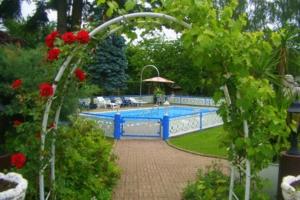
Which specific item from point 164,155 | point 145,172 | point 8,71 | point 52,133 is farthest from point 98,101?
point 52,133

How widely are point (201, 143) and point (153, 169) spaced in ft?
15.5

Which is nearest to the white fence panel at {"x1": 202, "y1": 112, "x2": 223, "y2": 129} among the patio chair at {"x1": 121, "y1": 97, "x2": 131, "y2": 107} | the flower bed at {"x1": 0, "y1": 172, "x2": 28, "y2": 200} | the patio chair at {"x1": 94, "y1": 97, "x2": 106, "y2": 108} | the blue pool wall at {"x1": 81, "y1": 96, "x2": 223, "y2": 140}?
the blue pool wall at {"x1": 81, "y1": 96, "x2": 223, "y2": 140}

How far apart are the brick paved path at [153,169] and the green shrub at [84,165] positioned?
1.30ft

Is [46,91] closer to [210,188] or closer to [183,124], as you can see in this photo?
[210,188]

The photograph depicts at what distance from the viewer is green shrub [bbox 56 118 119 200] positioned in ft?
21.8

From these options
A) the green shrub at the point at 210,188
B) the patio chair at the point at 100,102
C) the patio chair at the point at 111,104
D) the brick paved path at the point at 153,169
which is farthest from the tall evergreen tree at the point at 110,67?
the green shrub at the point at 210,188

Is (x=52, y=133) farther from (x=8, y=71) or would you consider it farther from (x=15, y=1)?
(x=15, y=1)

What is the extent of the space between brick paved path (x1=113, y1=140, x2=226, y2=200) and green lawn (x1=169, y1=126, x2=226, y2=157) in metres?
0.49

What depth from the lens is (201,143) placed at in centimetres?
1532

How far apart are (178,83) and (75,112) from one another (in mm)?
33304

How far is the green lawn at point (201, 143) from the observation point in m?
13.5

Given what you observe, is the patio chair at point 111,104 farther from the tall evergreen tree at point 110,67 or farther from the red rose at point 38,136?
the red rose at point 38,136

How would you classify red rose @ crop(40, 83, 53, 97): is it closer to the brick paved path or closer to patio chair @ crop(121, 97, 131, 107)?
the brick paved path

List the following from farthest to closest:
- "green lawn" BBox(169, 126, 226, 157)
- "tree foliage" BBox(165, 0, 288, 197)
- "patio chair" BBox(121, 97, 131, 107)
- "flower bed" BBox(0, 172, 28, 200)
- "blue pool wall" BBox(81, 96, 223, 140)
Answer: "patio chair" BBox(121, 97, 131, 107) < "blue pool wall" BBox(81, 96, 223, 140) < "green lawn" BBox(169, 126, 226, 157) < "tree foliage" BBox(165, 0, 288, 197) < "flower bed" BBox(0, 172, 28, 200)
